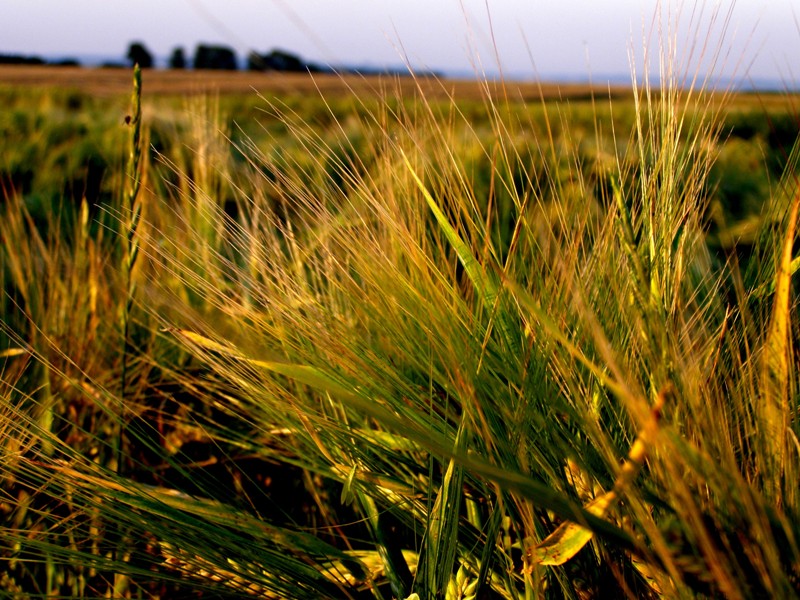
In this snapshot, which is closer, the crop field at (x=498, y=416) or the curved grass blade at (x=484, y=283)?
the crop field at (x=498, y=416)

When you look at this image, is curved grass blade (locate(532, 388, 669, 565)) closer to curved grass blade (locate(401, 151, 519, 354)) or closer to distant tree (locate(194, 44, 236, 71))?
curved grass blade (locate(401, 151, 519, 354))

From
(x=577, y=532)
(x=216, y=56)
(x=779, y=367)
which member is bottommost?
(x=577, y=532)

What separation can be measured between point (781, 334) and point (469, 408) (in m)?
0.25

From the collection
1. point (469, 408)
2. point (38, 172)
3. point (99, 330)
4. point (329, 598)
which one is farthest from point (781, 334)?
point (38, 172)

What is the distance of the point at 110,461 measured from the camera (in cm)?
106

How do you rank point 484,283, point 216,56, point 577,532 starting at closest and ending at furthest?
point 577,532
point 484,283
point 216,56

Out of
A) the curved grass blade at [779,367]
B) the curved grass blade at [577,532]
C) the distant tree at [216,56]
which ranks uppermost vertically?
the distant tree at [216,56]

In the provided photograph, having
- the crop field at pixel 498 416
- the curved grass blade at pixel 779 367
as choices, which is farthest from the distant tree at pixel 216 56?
the curved grass blade at pixel 779 367

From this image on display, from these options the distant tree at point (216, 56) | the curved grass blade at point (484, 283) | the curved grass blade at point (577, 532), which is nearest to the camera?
the curved grass blade at point (577, 532)

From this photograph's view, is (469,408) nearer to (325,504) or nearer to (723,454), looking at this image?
(723,454)

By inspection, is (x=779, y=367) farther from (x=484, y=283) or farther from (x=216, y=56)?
(x=216, y=56)

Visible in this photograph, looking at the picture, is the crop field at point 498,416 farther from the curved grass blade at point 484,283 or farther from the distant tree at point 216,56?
the distant tree at point 216,56

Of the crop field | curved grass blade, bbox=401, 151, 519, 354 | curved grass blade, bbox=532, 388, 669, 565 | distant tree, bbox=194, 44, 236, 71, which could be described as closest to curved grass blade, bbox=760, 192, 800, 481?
the crop field

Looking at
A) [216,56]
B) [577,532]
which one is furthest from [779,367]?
[216,56]
